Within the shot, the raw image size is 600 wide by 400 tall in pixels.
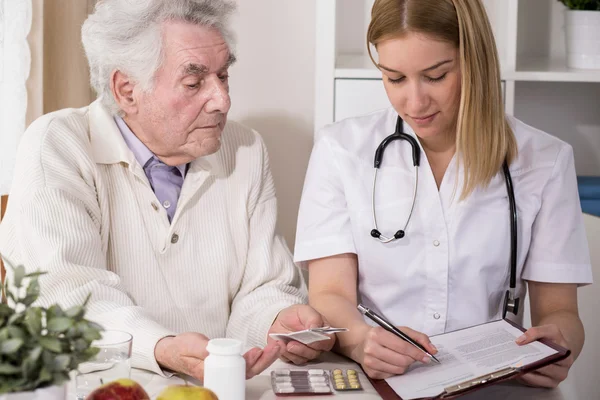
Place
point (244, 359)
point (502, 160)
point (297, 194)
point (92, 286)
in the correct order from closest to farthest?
point (244, 359)
point (92, 286)
point (502, 160)
point (297, 194)

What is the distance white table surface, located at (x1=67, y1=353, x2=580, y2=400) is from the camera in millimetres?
1302

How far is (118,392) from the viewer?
0.94 m

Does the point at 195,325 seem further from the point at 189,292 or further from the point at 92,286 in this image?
the point at 92,286

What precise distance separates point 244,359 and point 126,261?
0.60 meters

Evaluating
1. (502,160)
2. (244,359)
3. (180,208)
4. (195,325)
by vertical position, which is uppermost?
(502,160)

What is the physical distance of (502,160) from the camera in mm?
1696

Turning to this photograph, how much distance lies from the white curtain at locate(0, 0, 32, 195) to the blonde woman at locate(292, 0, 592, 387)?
0.74 meters

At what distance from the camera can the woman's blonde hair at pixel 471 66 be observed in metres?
1.55

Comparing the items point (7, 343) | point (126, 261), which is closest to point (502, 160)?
point (126, 261)

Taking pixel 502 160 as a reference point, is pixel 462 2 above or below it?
above


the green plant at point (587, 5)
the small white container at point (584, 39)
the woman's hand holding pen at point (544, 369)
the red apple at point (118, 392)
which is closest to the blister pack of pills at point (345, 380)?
the woman's hand holding pen at point (544, 369)

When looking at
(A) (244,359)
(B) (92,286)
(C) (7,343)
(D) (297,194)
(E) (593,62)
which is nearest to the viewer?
(C) (7,343)

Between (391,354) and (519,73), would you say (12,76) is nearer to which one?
(391,354)

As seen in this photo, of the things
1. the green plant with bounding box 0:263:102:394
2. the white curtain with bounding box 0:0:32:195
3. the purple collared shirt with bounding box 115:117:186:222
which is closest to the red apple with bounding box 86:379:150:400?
the green plant with bounding box 0:263:102:394
